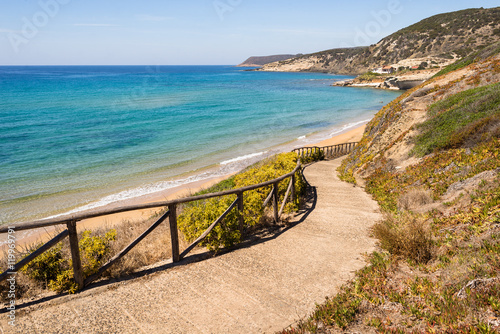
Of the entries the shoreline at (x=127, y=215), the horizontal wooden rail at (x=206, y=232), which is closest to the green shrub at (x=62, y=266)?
the horizontal wooden rail at (x=206, y=232)

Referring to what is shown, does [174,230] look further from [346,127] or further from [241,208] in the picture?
[346,127]

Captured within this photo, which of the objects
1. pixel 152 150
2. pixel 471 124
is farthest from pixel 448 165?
pixel 152 150

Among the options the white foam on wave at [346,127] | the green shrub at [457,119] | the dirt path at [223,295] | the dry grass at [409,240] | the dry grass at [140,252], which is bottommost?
the white foam on wave at [346,127]

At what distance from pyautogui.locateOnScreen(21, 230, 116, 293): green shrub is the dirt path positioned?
0.96 ft

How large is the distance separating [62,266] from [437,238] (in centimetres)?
705

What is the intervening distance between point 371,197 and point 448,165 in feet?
9.01

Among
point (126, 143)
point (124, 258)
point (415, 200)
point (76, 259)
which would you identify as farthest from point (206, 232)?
point (126, 143)

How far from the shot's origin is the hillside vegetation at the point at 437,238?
403cm

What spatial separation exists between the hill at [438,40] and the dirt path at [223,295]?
339 feet

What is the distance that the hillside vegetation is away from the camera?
4031mm

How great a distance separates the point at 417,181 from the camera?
1043cm

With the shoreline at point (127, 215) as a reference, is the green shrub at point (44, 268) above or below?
above

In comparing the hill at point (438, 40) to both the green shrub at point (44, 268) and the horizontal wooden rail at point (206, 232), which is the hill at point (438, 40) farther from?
the green shrub at point (44, 268)

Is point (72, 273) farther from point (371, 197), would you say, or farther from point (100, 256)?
point (371, 197)
